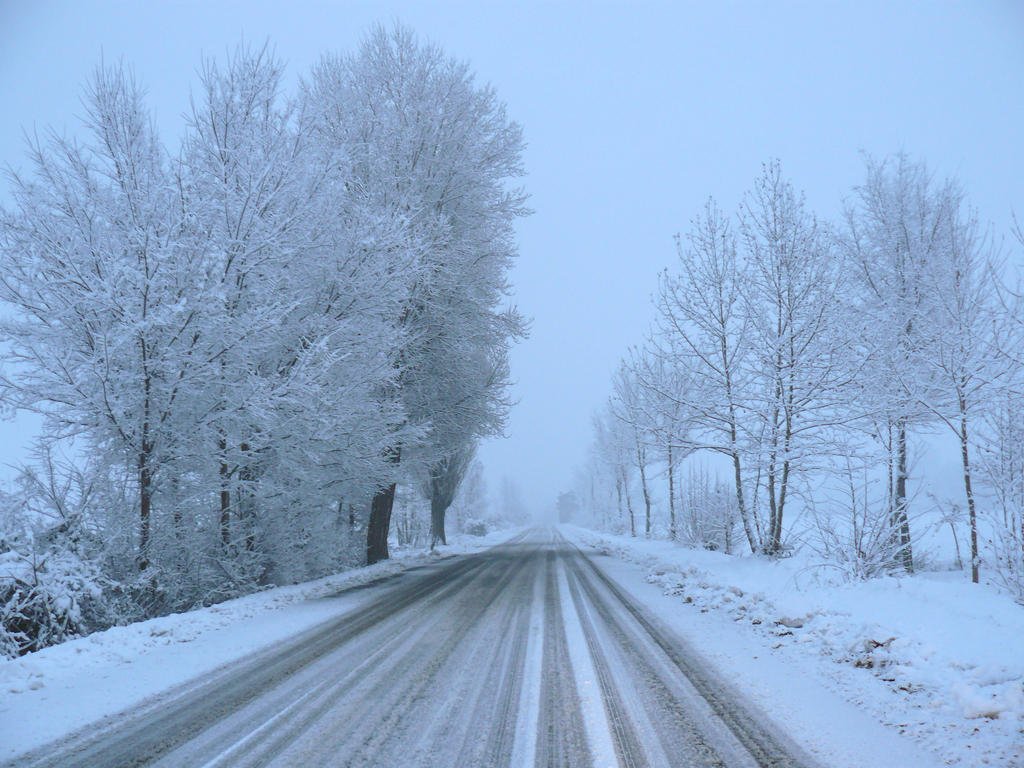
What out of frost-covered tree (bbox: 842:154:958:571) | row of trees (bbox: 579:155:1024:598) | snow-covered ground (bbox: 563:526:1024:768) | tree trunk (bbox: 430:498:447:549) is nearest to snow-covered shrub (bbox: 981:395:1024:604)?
snow-covered ground (bbox: 563:526:1024:768)

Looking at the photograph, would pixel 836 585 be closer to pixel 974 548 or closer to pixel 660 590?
pixel 660 590

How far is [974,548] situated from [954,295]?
208 inches

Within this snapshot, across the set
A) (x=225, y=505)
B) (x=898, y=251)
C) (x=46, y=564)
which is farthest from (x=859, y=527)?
(x=46, y=564)

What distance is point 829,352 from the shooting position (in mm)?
11633

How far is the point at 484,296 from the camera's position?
18078mm

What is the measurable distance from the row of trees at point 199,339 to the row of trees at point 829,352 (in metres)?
7.16

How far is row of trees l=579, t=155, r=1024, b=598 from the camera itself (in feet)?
31.0

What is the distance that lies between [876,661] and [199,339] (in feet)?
32.6

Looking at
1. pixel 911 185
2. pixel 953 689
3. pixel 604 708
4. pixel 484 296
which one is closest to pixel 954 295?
pixel 911 185

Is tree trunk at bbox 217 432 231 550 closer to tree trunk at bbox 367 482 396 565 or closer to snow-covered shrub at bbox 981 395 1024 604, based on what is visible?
tree trunk at bbox 367 482 396 565

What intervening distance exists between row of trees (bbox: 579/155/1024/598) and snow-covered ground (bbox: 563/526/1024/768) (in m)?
2.15

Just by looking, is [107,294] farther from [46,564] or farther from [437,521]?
[437,521]

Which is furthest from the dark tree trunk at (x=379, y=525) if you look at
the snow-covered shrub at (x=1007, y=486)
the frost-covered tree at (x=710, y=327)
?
the snow-covered shrub at (x=1007, y=486)

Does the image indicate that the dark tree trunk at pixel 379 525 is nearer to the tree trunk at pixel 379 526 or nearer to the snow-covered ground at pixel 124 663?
the tree trunk at pixel 379 526
